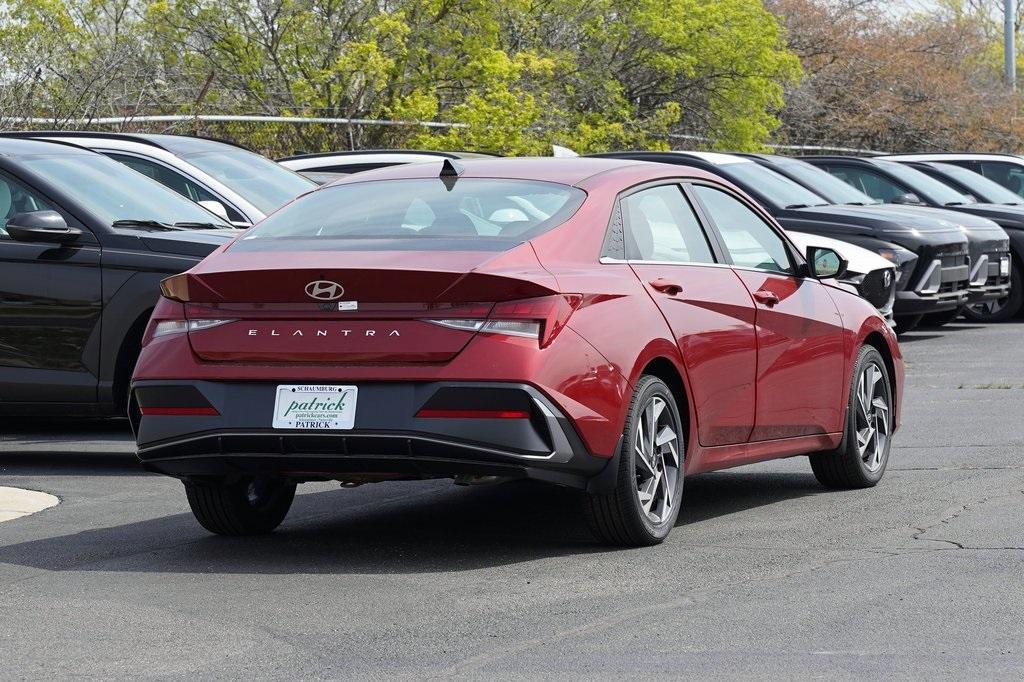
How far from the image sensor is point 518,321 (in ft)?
21.2

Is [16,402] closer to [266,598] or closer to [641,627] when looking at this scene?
[266,598]

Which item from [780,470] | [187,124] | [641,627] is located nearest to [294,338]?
[641,627]

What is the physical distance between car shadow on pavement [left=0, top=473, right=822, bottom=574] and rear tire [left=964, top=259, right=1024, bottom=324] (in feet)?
39.8

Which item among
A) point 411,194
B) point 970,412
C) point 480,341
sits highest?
point 411,194

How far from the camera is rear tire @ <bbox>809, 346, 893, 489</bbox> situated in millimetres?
8773

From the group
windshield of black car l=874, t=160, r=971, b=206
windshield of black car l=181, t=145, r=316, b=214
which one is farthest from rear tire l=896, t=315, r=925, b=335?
windshield of black car l=181, t=145, r=316, b=214

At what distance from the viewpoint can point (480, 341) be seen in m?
6.43

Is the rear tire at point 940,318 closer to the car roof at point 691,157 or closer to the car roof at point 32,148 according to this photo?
the car roof at point 691,157

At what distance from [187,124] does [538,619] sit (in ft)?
59.7

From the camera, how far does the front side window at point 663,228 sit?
7359 mm

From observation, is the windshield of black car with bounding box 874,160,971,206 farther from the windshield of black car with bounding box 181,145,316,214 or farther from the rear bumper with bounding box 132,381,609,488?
the rear bumper with bounding box 132,381,609,488

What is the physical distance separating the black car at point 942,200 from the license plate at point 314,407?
13.0 m

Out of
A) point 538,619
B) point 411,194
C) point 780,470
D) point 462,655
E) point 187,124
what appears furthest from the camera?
point 187,124

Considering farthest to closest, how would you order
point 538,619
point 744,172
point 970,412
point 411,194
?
1. point 744,172
2. point 970,412
3. point 411,194
4. point 538,619
